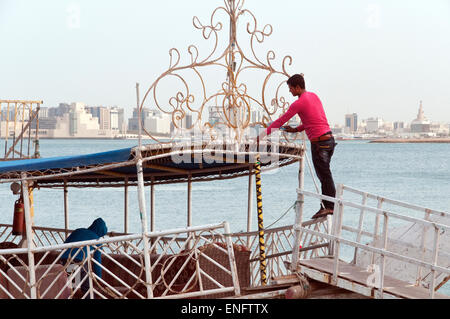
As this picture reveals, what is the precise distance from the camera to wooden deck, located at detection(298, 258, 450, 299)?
6930mm

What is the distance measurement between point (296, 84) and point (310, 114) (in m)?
0.40

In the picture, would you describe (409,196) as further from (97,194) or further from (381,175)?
(97,194)

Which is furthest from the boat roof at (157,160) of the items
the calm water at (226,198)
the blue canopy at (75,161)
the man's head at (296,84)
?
the calm water at (226,198)

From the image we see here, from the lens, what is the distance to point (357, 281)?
7035 millimetres

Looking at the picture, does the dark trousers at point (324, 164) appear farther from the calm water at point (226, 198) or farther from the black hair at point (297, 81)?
the calm water at point (226, 198)

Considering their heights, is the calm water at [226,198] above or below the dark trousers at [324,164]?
below

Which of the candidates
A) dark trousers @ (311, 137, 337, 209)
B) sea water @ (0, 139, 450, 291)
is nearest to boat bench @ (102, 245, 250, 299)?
dark trousers @ (311, 137, 337, 209)

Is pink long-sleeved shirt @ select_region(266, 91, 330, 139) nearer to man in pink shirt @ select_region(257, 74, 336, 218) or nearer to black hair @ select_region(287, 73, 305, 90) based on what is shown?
man in pink shirt @ select_region(257, 74, 336, 218)

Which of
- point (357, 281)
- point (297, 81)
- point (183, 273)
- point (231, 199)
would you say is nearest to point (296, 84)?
point (297, 81)

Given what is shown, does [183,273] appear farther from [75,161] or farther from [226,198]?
[226,198]

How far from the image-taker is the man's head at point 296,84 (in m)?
8.46

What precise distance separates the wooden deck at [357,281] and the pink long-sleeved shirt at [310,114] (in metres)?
1.69

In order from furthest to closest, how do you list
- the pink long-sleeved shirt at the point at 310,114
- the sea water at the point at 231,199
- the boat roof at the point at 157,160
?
the sea water at the point at 231,199 → the pink long-sleeved shirt at the point at 310,114 → the boat roof at the point at 157,160

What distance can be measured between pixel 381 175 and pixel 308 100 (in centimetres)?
5742
